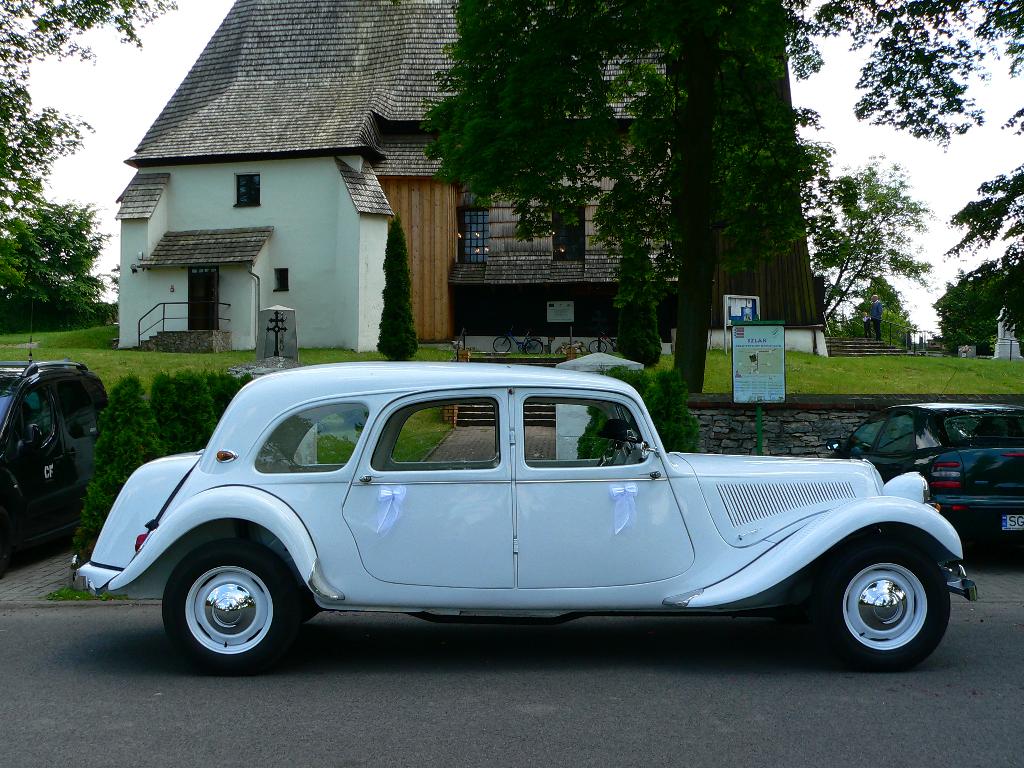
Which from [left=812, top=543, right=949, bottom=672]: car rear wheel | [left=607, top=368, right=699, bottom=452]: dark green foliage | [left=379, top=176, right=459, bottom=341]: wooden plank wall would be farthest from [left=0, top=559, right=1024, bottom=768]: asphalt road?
[left=379, top=176, right=459, bottom=341]: wooden plank wall

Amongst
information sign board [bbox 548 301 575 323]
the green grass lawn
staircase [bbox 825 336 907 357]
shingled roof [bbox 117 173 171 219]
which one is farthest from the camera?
information sign board [bbox 548 301 575 323]

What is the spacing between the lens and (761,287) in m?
36.0

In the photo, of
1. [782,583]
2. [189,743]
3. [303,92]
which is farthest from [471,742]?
[303,92]

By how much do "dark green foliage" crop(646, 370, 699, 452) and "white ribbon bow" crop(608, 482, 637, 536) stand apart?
5641 millimetres

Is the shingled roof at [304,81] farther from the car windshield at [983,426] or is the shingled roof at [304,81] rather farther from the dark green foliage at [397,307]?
the car windshield at [983,426]

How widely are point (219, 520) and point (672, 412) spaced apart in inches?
270

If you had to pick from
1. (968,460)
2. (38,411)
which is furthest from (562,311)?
(968,460)

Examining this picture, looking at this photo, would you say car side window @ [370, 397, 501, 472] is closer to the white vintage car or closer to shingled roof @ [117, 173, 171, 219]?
the white vintage car

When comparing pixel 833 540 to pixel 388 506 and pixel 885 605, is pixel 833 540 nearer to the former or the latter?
pixel 885 605

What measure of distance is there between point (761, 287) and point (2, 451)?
3067 cm

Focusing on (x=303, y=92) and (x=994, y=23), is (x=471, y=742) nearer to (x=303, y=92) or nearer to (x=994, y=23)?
(x=994, y=23)

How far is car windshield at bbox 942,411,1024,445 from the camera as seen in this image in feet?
32.2

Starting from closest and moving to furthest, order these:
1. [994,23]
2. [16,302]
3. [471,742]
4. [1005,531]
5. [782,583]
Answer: [471,742] < [782,583] < [1005,531] < [994,23] < [16,302]

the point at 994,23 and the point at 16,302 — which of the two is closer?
the point at 994,23
